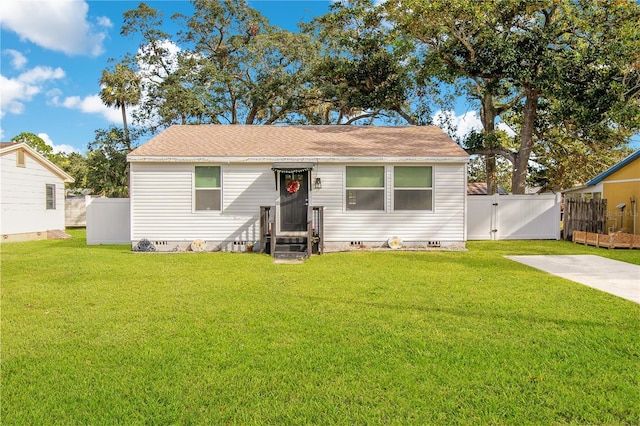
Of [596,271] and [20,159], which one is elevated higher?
[20,159]

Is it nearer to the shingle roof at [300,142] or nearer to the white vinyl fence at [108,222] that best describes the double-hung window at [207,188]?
the shingle roof at [300,142]

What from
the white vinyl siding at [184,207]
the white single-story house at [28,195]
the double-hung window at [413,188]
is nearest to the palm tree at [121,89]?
the white single-story house at [28,195]

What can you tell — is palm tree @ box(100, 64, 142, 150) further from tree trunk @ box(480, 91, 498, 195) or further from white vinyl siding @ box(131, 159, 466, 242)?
tree trunk @ box(480, 91, 498, 195)

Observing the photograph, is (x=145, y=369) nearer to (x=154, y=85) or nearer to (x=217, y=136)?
(x=217, y=136)

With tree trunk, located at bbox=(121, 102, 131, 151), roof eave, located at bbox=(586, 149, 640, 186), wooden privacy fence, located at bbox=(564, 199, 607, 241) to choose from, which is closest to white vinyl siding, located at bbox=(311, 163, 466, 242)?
wooden privacy fence, located at bbox=(564, 199, 607, 241)

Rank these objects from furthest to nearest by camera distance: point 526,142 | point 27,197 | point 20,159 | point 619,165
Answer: point 526,142, point 27,197, point 20,159, point 619,165

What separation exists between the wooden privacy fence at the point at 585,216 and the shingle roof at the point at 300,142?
5.60 m

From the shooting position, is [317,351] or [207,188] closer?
[317,351]

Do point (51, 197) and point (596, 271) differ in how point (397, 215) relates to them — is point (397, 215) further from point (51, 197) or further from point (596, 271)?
point (51, 197)

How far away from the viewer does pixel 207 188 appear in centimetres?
1090

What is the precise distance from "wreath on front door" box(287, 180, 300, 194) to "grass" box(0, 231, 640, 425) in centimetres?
464

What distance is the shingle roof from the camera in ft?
36.0

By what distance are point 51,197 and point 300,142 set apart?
37.5 ft

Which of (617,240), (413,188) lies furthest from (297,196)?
(617,240)
